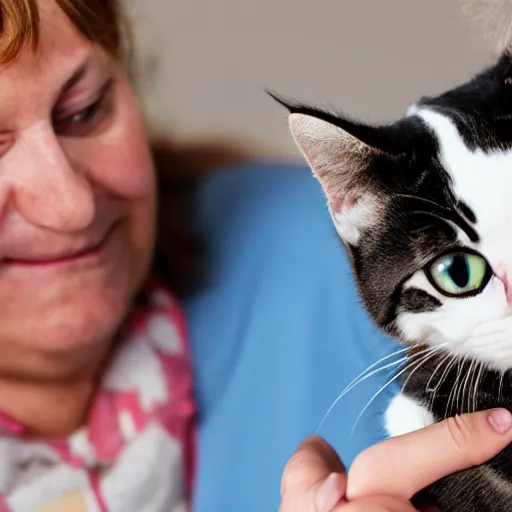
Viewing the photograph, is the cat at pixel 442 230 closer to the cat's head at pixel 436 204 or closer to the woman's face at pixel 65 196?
the cat's head at pixel 436 204

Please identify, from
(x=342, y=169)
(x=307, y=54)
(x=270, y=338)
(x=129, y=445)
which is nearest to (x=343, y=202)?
(x=342, y=169)

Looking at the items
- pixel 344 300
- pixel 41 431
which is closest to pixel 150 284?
pixel 41 431

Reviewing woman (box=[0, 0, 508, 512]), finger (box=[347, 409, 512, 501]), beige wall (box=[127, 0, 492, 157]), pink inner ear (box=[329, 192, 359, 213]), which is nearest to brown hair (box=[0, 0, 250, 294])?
woman (box=[0, 0, 508, 512])

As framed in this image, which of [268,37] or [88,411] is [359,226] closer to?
[268,37]

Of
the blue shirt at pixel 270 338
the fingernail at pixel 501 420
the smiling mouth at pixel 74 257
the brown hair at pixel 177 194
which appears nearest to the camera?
the fingernail at pixel 501 420

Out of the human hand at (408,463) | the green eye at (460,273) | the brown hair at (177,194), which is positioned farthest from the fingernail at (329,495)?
the brown hair at (177,194)

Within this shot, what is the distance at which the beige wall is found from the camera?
397 millimetres

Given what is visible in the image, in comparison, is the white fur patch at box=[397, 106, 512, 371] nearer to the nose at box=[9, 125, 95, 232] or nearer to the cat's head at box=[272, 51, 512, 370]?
the cat's head at box=[272, 51, 512, 370]

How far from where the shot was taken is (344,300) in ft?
1.56

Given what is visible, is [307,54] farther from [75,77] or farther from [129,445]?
A: [129,445]

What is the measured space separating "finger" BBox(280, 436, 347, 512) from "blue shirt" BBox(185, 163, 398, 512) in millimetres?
19

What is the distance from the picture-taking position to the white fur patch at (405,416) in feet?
1.23

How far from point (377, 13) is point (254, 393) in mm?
326

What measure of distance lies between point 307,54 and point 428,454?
0.26m
